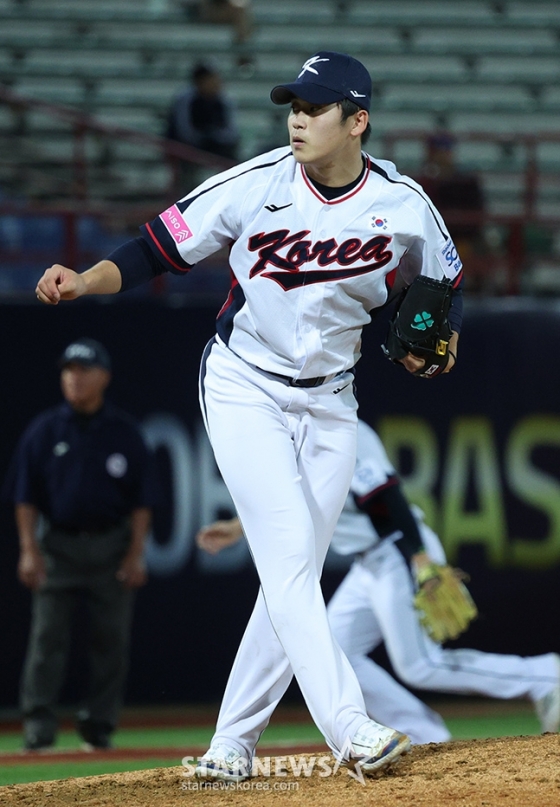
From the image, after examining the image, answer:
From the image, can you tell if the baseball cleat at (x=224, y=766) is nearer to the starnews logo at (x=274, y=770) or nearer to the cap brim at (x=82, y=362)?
the starnews logo at (x=274, y=770)

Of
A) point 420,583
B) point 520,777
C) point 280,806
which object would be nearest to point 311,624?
point 280,806

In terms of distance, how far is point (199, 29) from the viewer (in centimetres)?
1238

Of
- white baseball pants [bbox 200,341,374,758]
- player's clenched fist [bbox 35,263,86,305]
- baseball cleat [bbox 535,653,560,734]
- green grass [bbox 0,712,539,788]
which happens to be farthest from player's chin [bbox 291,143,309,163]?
green grass [bbox 0,712,539,788]

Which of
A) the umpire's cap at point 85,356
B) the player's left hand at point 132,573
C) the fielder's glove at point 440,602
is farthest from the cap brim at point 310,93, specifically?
the player's left hand at point 132,573

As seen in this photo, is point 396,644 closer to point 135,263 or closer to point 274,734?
point 274,734

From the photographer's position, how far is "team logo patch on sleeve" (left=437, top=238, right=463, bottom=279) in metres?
3.85

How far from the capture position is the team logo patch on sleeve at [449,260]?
385cm

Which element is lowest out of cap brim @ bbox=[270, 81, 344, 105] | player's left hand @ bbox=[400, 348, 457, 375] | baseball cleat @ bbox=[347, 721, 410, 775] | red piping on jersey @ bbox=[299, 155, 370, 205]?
baseball cleat @ bbox=[347, 721, 410, 775]

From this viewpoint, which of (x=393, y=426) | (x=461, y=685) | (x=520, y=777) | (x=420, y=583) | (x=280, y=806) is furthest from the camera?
(x=393, y=426)

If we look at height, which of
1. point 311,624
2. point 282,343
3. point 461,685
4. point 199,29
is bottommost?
point 461,685

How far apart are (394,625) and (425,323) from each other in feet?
7.30

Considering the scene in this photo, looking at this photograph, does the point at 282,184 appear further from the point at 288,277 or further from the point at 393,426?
the point at 393,426

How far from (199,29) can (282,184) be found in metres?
9.24

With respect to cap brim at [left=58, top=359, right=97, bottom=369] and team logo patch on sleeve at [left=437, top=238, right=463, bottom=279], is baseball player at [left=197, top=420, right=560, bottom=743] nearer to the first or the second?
team logo patch on sleeve at [left=437, top=238, right=463, bottom=279]
